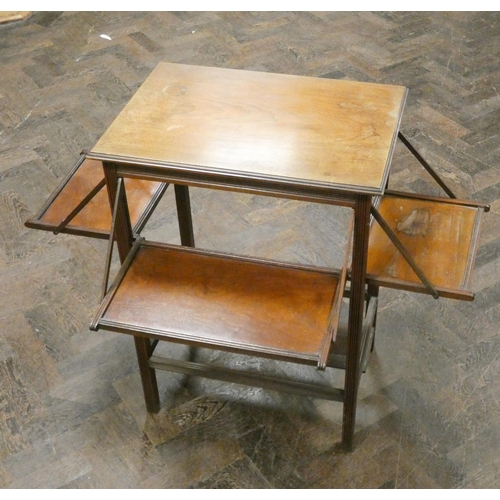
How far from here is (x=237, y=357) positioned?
2668mm

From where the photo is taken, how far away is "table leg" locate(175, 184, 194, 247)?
2.47m

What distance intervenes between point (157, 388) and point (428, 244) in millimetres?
1005

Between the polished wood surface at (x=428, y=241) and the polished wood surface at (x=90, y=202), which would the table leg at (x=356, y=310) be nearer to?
the polished wood surface at (x=428, y=241)

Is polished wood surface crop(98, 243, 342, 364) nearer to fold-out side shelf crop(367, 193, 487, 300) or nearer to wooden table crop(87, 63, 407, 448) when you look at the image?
wooden table crop(87, 63, 407, 448)

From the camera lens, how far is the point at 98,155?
187 centimetres

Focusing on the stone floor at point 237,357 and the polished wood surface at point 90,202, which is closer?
the polished wood surface at point 90,202

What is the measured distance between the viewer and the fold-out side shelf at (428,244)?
6.40ft

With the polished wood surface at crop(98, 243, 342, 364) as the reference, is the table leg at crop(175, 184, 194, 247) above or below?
below

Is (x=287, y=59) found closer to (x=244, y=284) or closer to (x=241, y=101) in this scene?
(x=241, y=101)

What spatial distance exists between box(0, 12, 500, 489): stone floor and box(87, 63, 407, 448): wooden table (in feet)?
1.00

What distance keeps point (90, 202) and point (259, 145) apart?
62 centimetres

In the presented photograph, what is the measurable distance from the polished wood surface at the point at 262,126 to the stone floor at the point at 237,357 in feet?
3.15

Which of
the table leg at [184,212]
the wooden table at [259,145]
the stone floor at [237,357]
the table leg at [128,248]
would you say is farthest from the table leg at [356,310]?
the table leg at [184,212]

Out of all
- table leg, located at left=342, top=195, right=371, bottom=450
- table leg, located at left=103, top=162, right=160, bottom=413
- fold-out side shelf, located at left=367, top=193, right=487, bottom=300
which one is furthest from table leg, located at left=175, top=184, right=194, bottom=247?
table leg, located at left=342, top=195, right=371, bottom=450
